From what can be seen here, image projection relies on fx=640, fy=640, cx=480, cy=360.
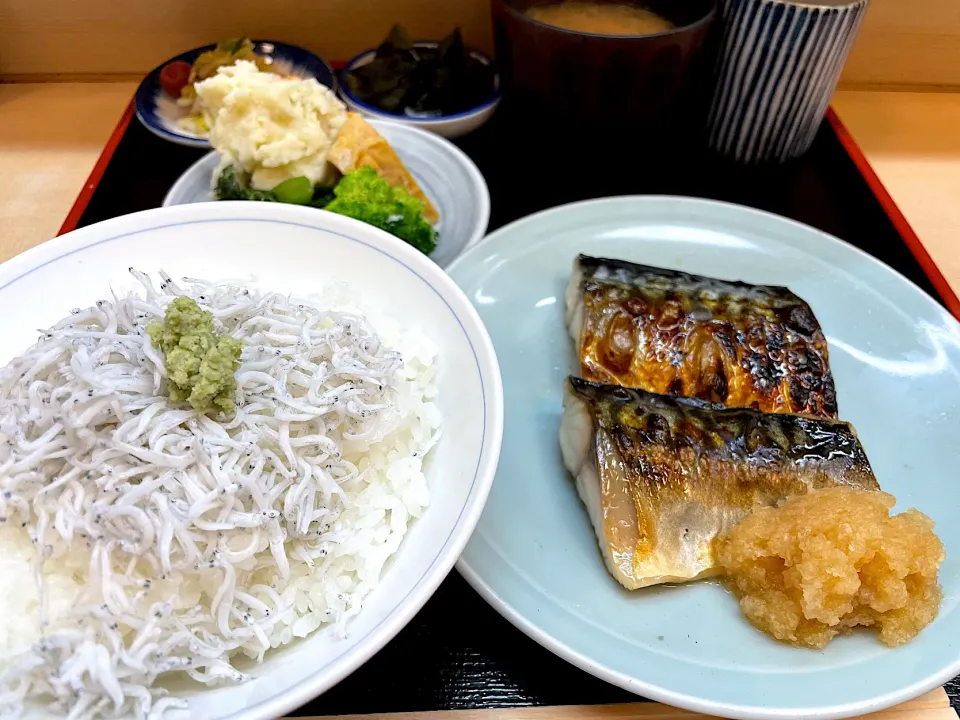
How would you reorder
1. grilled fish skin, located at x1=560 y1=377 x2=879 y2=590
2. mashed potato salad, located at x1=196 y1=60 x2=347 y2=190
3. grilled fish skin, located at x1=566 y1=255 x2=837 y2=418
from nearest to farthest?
grilled fish skin, located at x1=560 y1=377 x2=879 y2=590
grilled fish skin, located at x1=566 y1=255 x2=837 y2=418
mashed potato salad, located at x1=196 y1=60 x2=347 y2=190

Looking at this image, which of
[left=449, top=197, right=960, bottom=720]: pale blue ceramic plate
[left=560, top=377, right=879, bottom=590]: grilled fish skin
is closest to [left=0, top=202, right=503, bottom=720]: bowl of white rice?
[left=449, top=197, right=960, bottom=720]: pale blue ceramic plate

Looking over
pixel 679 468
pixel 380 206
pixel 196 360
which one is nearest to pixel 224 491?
pixel 196 360

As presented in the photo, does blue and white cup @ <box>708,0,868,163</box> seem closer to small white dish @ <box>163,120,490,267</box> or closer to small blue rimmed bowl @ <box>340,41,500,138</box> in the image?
small blue rimmed bowl @ <box>340,41,500,138</box>

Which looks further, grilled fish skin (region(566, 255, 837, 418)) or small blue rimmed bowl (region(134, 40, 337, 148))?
small blue rimmed bowl (region(134, 40, 337, 148))

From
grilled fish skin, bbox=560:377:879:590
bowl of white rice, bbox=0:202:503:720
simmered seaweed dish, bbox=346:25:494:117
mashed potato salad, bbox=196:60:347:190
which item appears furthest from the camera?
simmered seaweed dish, bbox=346:25:494:117

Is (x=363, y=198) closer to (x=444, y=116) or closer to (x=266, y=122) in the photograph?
(x=266, y=122)

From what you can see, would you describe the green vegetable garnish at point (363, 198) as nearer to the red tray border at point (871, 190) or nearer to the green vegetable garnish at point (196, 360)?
the red tray border at point (871, 190)
